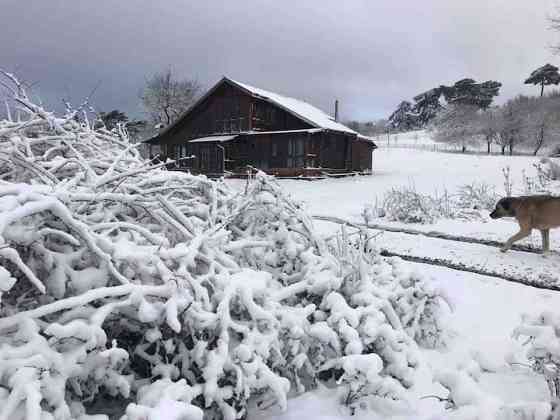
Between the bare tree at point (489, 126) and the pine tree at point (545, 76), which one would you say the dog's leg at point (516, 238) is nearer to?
the bare tree at point (489, 126)

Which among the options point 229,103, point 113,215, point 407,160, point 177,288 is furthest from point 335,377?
point 407,160

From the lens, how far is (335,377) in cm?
263

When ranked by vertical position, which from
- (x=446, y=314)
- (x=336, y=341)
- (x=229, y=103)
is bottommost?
(x=446, y=314)

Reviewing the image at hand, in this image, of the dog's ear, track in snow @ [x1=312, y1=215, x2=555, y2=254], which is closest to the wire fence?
track in snow @ [x1=312, y1=215, x2=555, y2=254]

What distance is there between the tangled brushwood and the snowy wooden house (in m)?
23.9

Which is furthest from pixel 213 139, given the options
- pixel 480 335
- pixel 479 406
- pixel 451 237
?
pixel 479 406

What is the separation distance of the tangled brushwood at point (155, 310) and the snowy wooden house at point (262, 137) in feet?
78.4

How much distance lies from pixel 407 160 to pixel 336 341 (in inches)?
1516

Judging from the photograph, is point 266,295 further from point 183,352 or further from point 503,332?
point 503,332

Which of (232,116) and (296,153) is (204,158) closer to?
(232,116)

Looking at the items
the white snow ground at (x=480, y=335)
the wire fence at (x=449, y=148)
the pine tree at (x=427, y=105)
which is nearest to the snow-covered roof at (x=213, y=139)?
the white snow ground at (x=480, y=335)

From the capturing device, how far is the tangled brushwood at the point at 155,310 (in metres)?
1.63

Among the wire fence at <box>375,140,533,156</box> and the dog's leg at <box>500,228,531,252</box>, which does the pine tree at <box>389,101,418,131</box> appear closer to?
the wire fence at <box>375,140,533,156</box>

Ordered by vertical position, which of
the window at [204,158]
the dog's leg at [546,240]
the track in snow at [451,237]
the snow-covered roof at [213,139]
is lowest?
the track in snow at [451,237]
